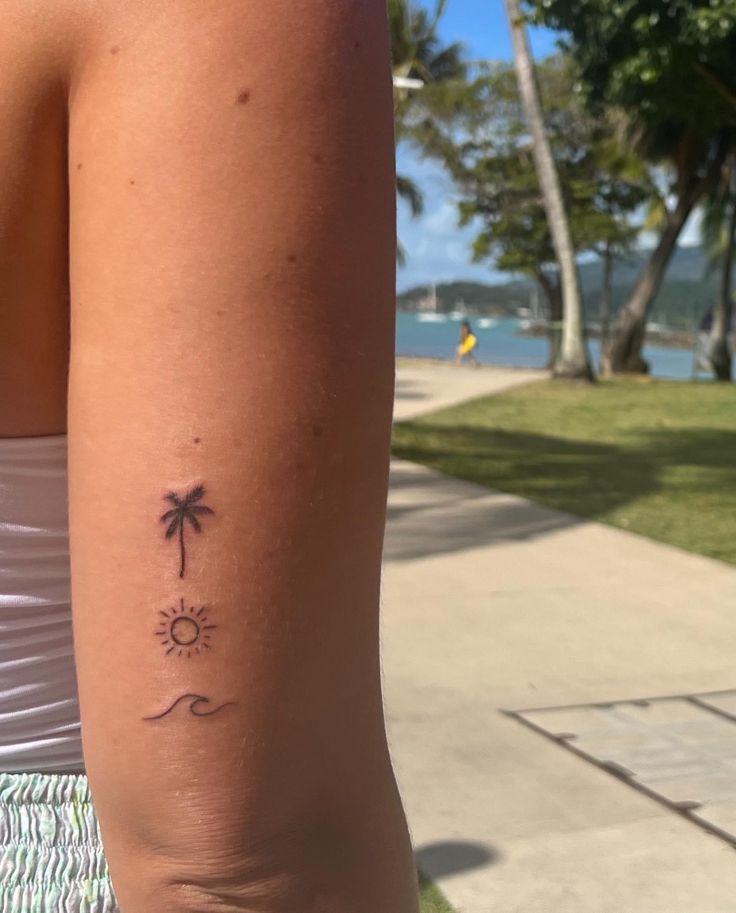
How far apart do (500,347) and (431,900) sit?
48337 millimetres

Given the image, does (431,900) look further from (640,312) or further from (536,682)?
(640,312)

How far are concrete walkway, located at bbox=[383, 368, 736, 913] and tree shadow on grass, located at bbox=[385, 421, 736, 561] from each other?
0.16 feet

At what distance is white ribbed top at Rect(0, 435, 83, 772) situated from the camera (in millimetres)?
867

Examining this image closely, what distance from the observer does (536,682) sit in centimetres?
450

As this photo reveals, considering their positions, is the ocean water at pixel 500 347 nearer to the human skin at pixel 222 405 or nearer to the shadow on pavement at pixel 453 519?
the human skin at pixel 222 405

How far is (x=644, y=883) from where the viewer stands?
119 inches

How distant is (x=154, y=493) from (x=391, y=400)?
168 millimetres

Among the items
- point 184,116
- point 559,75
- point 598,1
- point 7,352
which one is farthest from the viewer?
point 559,75

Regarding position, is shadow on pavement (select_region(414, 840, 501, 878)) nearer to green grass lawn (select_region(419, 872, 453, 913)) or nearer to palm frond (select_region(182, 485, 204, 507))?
green grass lawn (select_region(419, 872, 453, 913))

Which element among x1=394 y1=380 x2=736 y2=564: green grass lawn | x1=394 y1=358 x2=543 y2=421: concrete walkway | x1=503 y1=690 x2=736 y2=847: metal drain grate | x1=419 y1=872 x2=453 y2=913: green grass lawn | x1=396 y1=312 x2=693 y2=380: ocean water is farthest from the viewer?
x1=396 y1=312 x2=693 y2=380: ocean water

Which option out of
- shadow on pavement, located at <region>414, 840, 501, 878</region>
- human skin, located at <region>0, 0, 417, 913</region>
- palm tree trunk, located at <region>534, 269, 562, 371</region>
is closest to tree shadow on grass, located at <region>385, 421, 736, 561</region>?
shadow on pavement, located at <region>414, 840, 501, 878</region>

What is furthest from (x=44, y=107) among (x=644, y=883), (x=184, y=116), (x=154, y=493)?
(x=644, y=883)

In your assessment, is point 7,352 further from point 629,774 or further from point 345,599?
point 629,774

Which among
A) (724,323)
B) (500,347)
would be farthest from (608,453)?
(500,347)
